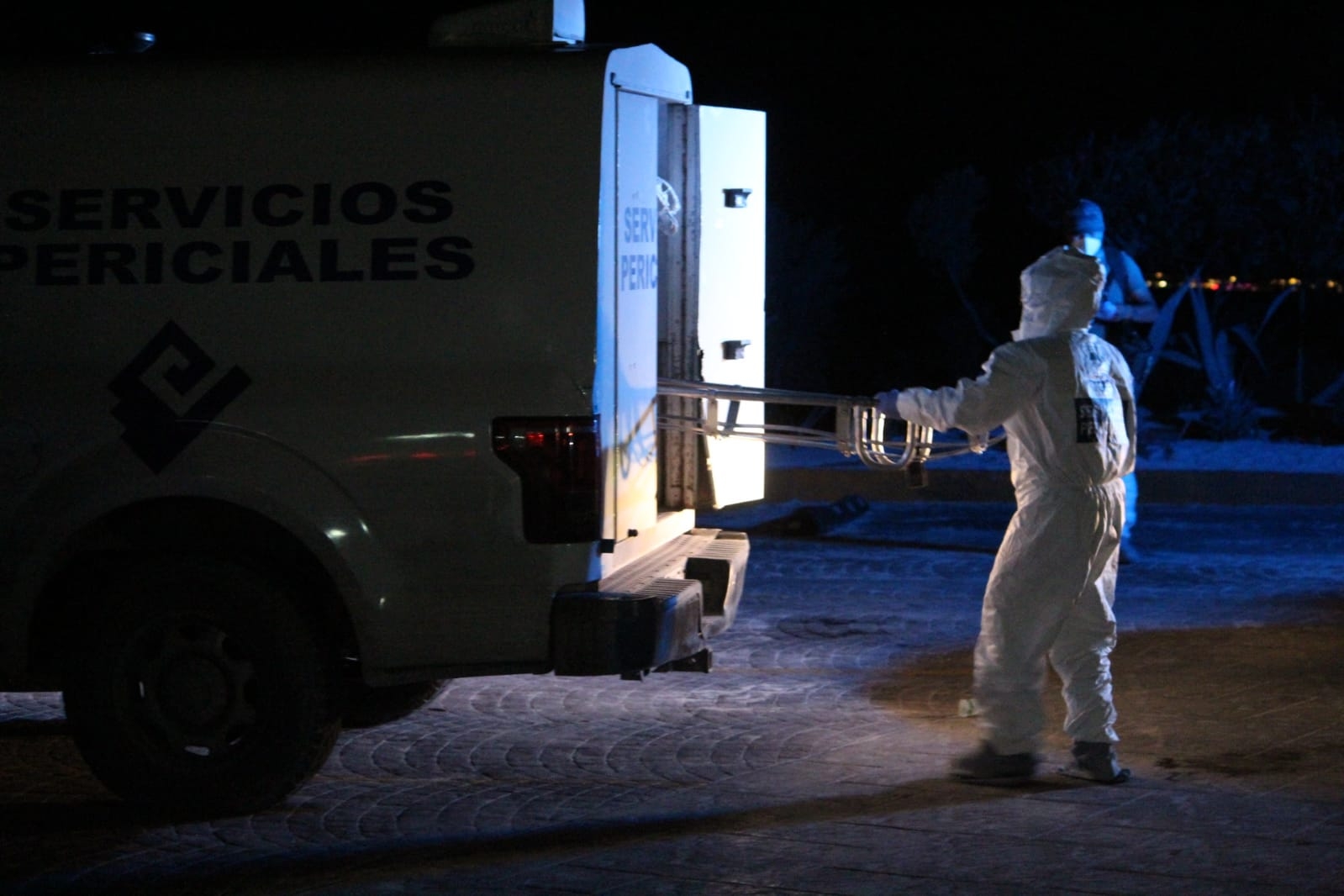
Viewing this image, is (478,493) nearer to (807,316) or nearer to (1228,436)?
(1228,436)

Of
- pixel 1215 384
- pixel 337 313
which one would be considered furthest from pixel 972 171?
pixel 337 313

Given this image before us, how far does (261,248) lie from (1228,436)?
1524cm

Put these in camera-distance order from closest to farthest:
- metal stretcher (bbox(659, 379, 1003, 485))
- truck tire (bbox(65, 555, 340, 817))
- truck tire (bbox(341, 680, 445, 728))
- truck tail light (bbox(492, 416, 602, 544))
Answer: truck tail light (bbox(492, 416, 602, 544)) → truck tire (bbox(65, 555, 340, 817)) → metal stretcher (bbox(659, 379, 1003, 485)) → truck tire (bbox(341, 680, 445, 728))

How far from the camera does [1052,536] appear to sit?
611cm

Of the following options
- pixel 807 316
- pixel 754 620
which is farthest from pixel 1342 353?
pixel 754 620

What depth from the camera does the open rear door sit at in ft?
23.7

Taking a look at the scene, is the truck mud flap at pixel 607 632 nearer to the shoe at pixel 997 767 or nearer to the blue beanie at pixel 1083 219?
the shoe at pixel 997 767

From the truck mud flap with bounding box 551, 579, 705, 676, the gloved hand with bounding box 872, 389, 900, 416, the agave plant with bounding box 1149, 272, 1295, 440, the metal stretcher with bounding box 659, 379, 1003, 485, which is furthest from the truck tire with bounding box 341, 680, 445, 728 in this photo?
the agave plant with bounding box 1149, 272, 1295, 440

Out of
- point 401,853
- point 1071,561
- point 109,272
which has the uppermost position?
point 109,272

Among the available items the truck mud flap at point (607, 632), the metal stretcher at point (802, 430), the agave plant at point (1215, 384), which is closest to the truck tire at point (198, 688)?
the truck mud flap at point (607, 632)

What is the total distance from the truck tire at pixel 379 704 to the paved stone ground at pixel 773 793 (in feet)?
0.27

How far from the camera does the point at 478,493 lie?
18.3ft

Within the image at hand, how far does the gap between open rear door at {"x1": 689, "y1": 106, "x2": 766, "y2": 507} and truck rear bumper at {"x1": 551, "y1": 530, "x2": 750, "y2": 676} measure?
3.20 ft

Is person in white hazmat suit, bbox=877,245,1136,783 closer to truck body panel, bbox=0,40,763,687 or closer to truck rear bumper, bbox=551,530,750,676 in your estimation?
truck rear bumper, bbox=551,530,750,676
